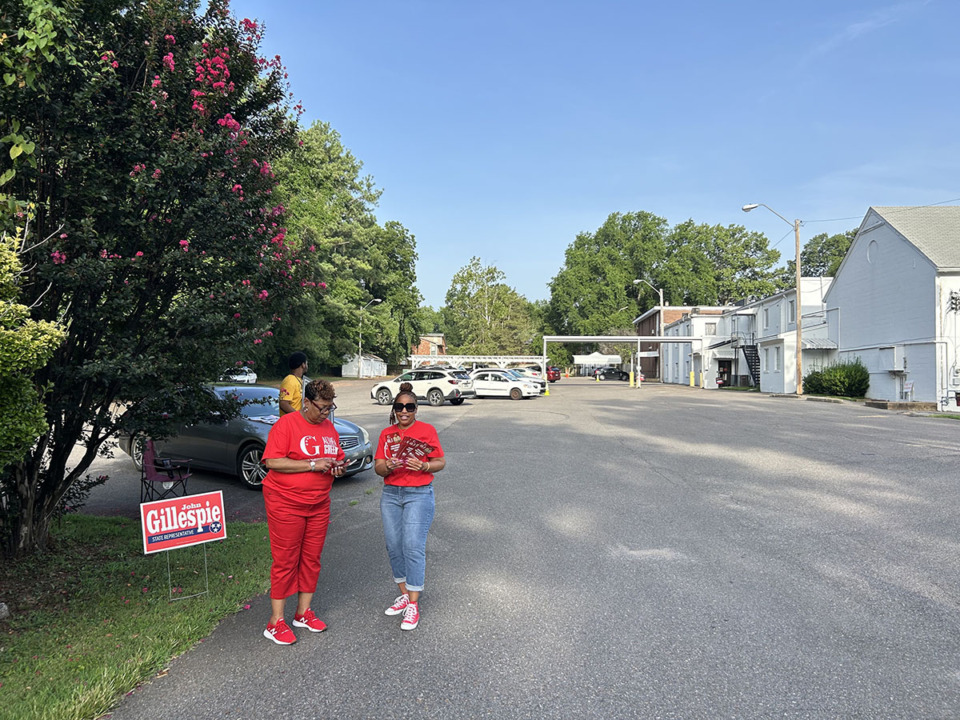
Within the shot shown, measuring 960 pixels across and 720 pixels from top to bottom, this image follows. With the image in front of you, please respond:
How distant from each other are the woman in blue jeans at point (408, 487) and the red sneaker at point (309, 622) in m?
0.50

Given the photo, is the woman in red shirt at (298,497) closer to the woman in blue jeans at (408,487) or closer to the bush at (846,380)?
the woman in blue jeans at (408,487)

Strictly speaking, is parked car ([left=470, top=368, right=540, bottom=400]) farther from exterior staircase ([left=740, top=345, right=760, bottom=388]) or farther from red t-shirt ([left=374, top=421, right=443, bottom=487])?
red t-shirt ([left=374, top=421, right=443, bottom=487])

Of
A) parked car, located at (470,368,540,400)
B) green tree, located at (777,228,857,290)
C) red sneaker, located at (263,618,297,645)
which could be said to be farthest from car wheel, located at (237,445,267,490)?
green tree, located at (777,228,857,290)

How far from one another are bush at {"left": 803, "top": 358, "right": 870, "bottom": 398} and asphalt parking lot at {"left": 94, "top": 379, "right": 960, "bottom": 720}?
24484 millimetres

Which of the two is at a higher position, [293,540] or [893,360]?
[893,360]

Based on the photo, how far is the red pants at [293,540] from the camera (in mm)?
4164

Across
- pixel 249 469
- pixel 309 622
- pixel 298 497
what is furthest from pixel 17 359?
pixel 249 469

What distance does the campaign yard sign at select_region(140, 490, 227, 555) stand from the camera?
16.1 ft

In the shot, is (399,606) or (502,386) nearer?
(399,606)

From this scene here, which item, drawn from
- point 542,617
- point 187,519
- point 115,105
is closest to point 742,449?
point 542,617

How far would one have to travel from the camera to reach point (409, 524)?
4.49 meters

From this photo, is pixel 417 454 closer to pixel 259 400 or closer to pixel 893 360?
pixel 259 400

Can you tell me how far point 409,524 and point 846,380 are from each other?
33.1 meters

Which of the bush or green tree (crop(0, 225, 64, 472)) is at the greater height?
green tree (crop(0, 225, 64, 472))
